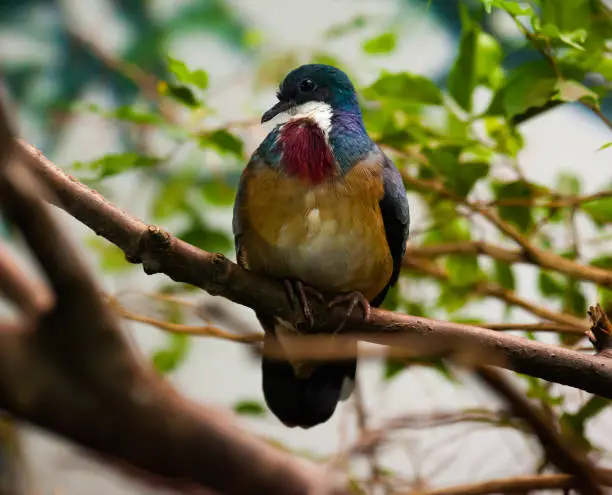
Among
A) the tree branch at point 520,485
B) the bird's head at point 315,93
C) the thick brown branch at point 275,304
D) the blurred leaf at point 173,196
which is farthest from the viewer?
the blurred leaf at point 173,196

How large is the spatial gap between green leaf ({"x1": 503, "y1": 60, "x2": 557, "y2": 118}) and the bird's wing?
190 millimetres

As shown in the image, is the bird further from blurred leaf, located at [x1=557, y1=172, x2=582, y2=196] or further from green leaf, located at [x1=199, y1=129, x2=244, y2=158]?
blurred leaf, located at [x1=557, y1=172, x2=582, y2=196]

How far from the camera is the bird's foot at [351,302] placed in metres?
0.90

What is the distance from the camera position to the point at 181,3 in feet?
7.22

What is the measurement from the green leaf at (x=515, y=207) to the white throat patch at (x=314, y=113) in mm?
354

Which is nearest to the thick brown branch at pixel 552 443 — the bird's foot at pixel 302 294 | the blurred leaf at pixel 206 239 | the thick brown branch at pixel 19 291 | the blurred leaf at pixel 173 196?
the bird's foot at pixel 302 294

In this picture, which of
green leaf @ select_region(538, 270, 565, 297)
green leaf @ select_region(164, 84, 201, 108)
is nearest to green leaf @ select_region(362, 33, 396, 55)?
green leaf @ select_region(164, 84, 201, 108)

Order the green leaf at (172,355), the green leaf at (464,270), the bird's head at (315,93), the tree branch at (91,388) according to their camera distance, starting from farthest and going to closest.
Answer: the green leaf at (172,355)
the green leaf at (464,270)
the bird's head at (315,93)
the tree branch at (91,388)

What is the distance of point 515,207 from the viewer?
126cm

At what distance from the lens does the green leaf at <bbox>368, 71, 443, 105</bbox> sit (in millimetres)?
1064

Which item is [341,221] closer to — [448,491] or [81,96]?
[448,491]

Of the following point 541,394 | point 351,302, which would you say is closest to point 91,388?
point 351,302

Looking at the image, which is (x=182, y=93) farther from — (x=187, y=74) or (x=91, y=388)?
(x=91, y=388)

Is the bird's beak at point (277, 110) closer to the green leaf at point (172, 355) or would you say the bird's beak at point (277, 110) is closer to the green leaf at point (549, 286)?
the green leaf at point (172, 355)
